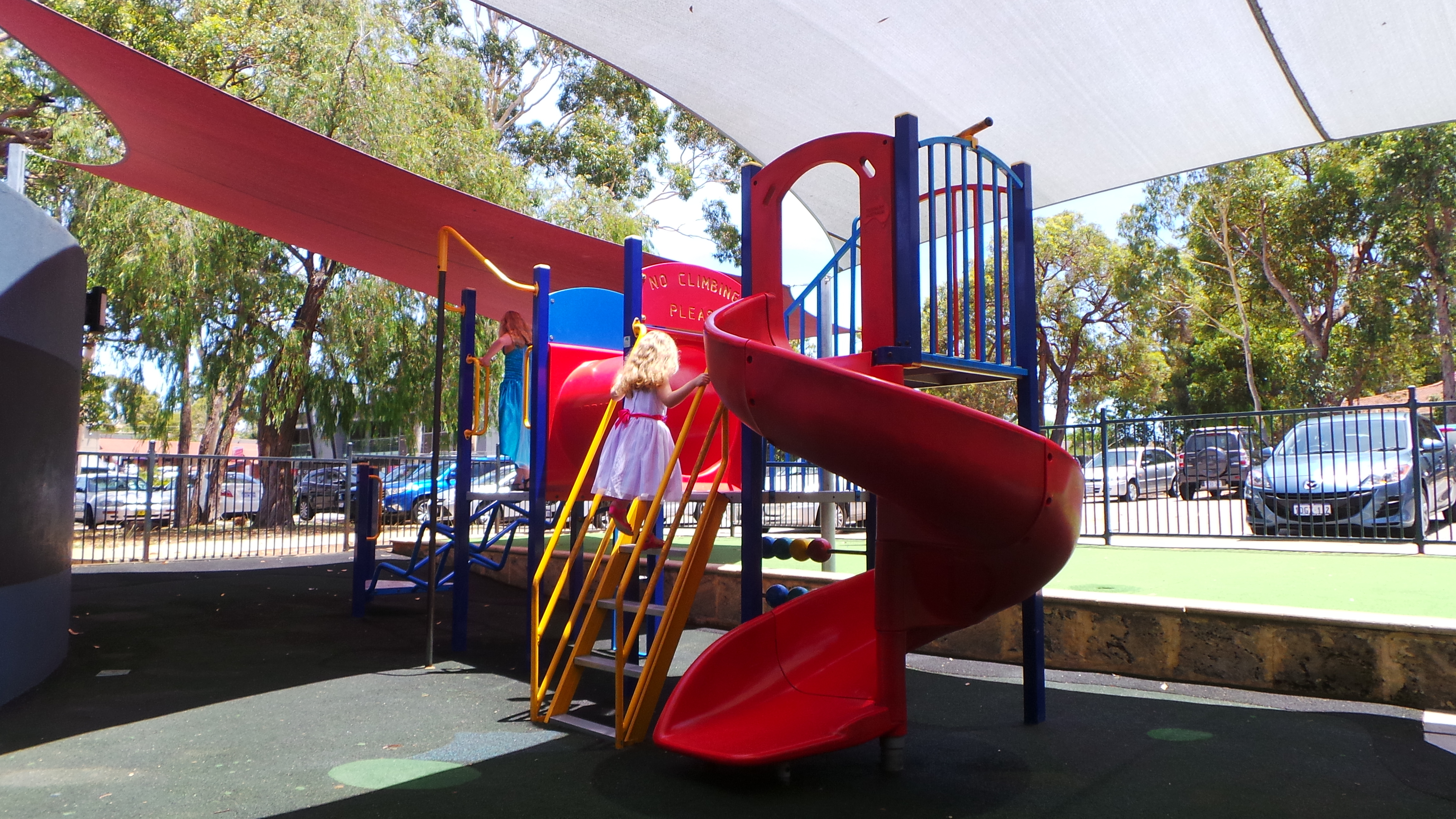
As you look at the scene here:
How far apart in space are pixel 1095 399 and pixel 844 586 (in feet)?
113

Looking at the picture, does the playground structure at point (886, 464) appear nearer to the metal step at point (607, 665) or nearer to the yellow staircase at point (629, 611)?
the yellow staircase at point (629, 611)

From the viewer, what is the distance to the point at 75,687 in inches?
196

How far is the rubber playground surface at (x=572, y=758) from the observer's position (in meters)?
3.16

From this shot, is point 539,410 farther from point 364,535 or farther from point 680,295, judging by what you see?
point 364,535

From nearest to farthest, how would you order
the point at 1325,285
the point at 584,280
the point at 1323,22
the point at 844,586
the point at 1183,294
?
1. the point at 844,586
2. the point at 1323,22
3. the point at 584,280
4. the point at 1325,285
5. the point at 1183,294

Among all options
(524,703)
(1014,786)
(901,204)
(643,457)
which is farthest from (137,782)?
(901,204)

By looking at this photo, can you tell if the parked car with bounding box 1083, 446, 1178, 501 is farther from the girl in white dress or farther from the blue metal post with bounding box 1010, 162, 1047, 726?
the girl in white dress

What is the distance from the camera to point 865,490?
404 cm

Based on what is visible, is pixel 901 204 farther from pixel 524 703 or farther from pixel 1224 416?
pixel 1224 416

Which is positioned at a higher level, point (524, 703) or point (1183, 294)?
point (1183, 294)

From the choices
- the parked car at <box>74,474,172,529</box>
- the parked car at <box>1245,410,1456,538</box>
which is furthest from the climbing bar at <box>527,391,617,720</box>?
the parked car at <box>74,474,172,529</box>

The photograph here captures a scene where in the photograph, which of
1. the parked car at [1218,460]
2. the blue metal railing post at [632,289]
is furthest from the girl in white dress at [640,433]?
the parked car at [1218,460]

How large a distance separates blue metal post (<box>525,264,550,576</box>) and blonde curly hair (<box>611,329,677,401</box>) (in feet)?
2.83

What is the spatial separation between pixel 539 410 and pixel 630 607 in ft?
6.32
